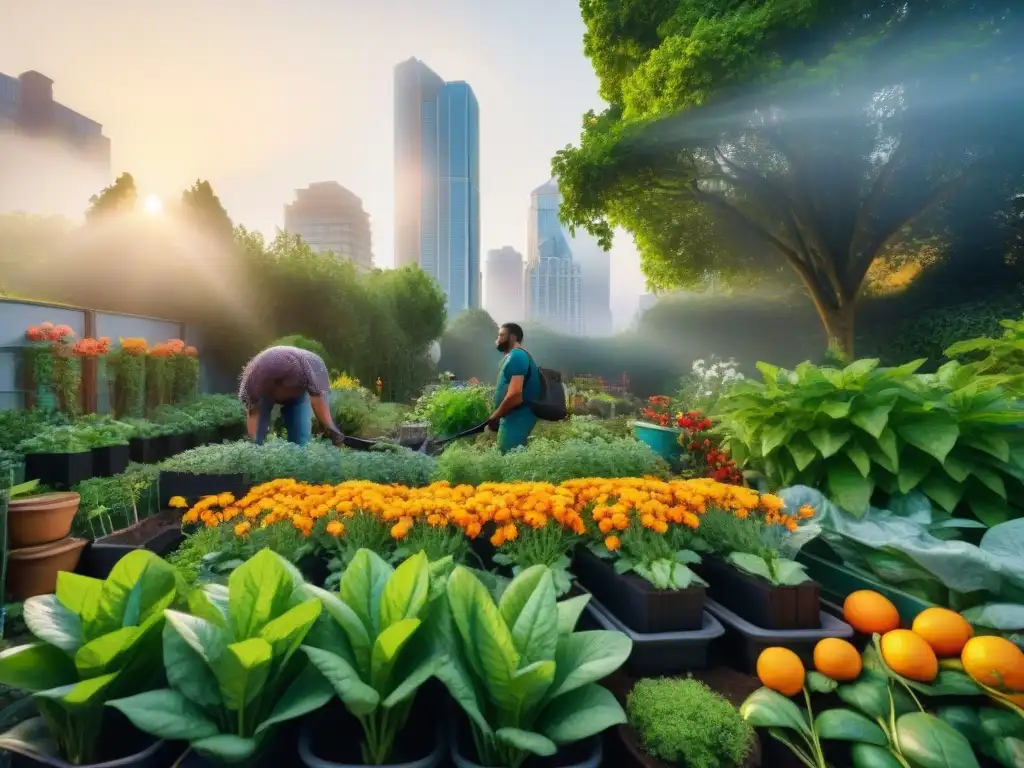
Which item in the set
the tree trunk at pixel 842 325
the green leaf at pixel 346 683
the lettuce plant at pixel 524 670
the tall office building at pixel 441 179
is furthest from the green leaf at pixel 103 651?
the tall office building at pixel 441 179

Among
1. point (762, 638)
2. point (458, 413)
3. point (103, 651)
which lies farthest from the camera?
point (458, 413)

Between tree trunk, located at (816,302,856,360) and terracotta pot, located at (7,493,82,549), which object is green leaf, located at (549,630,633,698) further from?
tree trunk, located at (816,302,856,360)

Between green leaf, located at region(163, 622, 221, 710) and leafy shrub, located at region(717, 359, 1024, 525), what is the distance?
199 cm

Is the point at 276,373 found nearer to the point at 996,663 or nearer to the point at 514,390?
the point at 514,390

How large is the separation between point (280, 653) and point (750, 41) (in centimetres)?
921

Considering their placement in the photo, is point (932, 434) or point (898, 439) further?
point (898, 439)

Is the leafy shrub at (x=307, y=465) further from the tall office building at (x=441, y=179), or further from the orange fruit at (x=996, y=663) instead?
the tall office building at (x=441, y=179)

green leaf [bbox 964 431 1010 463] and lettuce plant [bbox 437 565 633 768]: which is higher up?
green leaf [bbox 964 431 1010 463]

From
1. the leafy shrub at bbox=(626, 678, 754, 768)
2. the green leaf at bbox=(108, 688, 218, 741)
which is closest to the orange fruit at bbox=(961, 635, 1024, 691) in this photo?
the leafy shrub at bbox=(626, 678, 754, 768)

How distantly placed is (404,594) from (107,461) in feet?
13.1

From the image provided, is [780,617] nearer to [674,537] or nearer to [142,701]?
[674,537]

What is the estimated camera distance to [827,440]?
2053mm

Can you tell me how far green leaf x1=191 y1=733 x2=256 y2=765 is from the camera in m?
0.94

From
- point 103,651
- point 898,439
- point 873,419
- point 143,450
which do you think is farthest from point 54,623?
point 143,450
